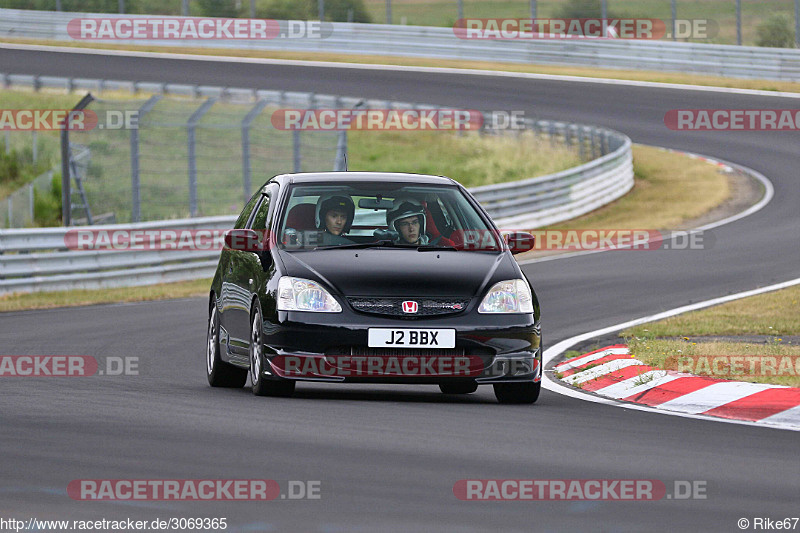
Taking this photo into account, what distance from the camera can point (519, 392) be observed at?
9.92 meters

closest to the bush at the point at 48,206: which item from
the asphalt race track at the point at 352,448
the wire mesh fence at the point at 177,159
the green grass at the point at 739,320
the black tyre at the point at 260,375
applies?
the wire mesh fence at the point at 177,159

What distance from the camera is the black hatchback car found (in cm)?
944

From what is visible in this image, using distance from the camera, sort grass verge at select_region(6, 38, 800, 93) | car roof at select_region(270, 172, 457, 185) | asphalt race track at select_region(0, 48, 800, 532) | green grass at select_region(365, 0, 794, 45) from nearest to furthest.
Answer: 1. asphalt race track at select_region(0, 48, 800, 532)
2. car roof at select_region(270, 172, 457, 185)
3. grass verge at select_region(6, 38, 800, 93)
4. green grass at select_region(365, 0, 794, 45)

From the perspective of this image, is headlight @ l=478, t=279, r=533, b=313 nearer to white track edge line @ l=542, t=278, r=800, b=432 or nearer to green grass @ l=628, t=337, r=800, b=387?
white track edge line @ l=542, t=278, r=800, b=432

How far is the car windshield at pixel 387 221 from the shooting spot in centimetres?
1027

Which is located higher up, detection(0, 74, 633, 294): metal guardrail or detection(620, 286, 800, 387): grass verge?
detection(620, 286, 800, 387): grass verge

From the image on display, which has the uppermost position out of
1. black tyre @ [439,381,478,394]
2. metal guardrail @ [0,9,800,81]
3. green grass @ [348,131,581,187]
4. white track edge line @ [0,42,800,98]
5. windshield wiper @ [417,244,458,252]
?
windshield wiper @ [417,244,458,252]

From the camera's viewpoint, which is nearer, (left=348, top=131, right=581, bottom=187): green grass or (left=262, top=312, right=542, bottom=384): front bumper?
(left=262, top=312, right=542, bottom=384): front bumper

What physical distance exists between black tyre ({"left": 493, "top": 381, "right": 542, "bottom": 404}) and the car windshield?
0.96 m

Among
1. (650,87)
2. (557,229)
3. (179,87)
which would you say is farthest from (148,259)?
(650,87)

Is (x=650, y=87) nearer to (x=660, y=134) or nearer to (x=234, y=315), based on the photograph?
(x=660, y=134)

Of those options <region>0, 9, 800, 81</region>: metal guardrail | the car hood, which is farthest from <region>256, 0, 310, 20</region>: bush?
the car hood

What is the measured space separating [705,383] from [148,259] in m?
12.5

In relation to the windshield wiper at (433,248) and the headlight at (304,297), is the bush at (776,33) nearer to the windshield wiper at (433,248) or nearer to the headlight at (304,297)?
the windshield wiper at (433,248)
